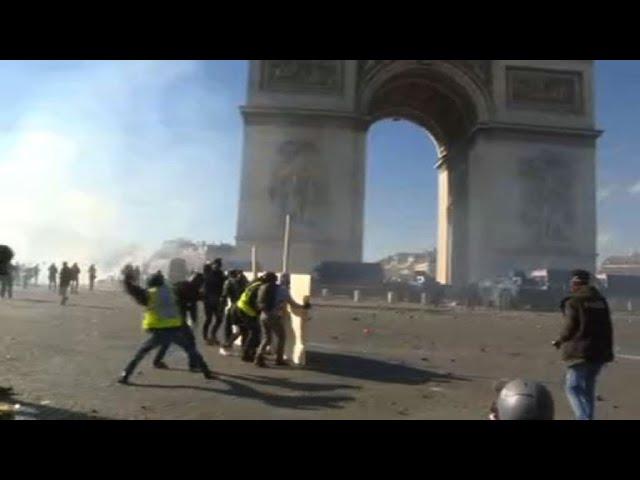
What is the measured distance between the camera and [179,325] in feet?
25.0

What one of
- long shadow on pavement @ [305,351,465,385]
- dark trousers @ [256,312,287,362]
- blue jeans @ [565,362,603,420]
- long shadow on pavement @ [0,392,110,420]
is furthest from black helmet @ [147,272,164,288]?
blue jeans @ [565,362,603,420]

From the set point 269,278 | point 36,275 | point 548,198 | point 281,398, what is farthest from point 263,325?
point 36,275

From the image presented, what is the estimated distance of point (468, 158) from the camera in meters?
34.3

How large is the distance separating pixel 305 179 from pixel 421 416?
25.2m

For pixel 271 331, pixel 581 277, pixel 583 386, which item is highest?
pixel 581 277

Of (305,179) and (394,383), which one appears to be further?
(305,179)

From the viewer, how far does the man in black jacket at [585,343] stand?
5371 mm

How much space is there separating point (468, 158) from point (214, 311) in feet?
84.8

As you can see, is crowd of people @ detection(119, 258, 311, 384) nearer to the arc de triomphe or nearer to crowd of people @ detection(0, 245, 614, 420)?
crowd of people @ detection(0, 245, 614, 420)

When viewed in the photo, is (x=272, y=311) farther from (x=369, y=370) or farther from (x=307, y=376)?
(x=369, y=370)

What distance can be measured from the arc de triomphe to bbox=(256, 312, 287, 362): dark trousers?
2065 centimetres
